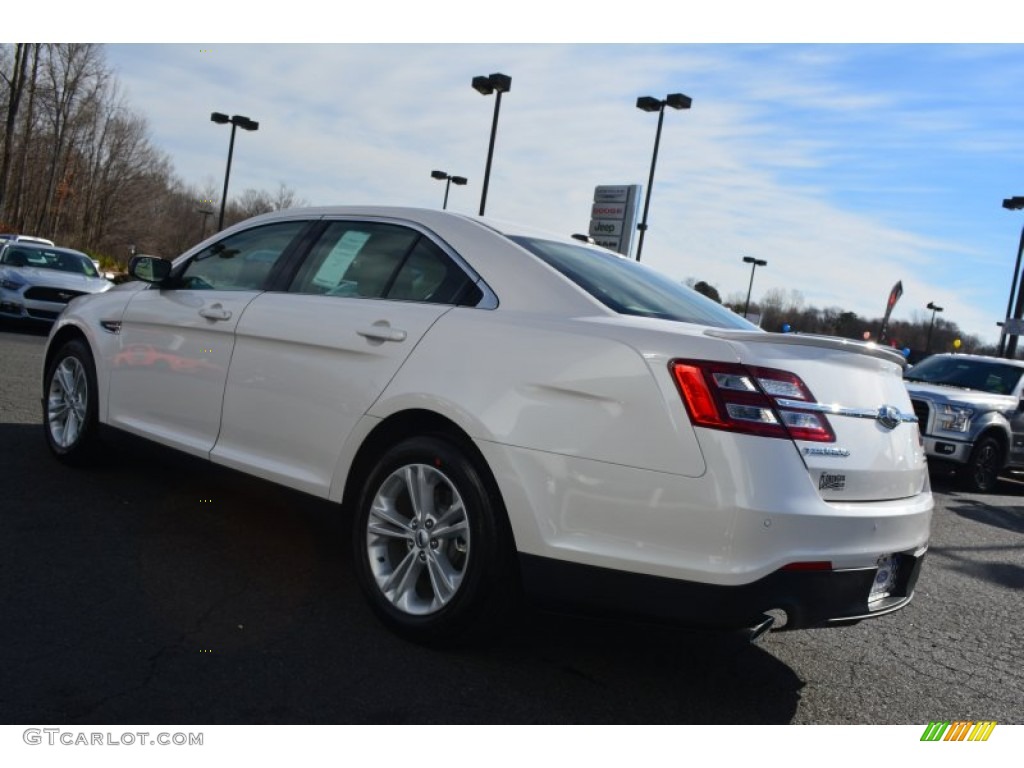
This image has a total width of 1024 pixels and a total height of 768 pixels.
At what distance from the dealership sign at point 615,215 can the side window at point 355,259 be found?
1679 cm

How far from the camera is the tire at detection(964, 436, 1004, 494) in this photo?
10.8 meters

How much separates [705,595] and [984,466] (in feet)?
31.5

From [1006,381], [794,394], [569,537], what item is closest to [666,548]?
[569,537]

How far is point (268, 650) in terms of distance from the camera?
3271 mm

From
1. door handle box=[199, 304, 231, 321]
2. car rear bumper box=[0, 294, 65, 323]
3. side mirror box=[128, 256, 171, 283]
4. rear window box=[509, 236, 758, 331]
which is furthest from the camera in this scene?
car rear bumper box=[0, 294, 65, 323]

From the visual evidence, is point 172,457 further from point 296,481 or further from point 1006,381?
point 1006,381

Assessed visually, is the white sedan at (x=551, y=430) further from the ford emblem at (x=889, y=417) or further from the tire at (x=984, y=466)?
the tire at (x=984, y=466)

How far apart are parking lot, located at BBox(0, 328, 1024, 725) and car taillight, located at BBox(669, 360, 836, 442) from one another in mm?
1004

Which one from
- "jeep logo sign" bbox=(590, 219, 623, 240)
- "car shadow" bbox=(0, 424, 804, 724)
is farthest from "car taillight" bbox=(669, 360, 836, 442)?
"jeep logo sign" bbox=(590, 219, 623, 240)

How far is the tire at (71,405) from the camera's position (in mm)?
5406

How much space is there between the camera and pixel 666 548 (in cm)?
289

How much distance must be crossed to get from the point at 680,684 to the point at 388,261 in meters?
2.07
